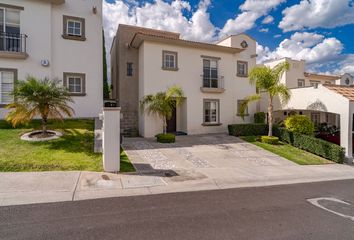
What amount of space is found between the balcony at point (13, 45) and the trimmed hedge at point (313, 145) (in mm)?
16931

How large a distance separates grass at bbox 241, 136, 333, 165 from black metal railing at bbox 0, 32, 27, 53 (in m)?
15.2

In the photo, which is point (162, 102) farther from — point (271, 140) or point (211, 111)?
point (271, 140)

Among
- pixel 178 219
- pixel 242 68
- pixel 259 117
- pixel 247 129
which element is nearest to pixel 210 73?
pixel 242 68

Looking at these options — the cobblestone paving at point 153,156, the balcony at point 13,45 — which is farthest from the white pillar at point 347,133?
the balcony at point 13,45

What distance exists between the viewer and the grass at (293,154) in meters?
11.4

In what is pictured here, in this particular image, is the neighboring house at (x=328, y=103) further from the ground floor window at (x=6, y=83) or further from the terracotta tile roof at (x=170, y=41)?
the ground floor window at (x=6, y=83)

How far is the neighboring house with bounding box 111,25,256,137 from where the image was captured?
15367 millimetres

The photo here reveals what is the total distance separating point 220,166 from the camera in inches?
369

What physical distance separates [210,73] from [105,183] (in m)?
13.1

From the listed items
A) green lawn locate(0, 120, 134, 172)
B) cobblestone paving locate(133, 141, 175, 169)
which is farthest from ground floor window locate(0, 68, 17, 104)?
cobblestone paving locate(133, 141, 175, 169)

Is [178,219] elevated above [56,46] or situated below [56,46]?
below

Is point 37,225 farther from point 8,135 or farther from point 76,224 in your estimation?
point 8,135

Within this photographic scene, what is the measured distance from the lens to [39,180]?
6477 millimetres

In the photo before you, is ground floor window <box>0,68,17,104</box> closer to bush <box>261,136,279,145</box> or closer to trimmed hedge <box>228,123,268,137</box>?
trimmed hedge <box>228,123,268,137</box>
